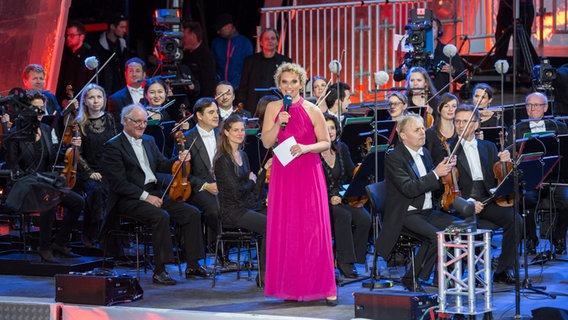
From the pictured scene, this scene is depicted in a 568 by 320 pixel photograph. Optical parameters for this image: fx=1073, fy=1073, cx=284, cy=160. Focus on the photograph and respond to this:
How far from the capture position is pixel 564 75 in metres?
11.5

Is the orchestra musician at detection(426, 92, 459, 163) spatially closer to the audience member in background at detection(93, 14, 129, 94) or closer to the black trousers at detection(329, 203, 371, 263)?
the black trousers at detection(329, 203, 371, 263)

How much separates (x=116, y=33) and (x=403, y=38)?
3.25 m

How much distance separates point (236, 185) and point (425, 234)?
148 cm

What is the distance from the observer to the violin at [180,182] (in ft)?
27.6

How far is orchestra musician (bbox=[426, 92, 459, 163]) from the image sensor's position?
28.2 ft

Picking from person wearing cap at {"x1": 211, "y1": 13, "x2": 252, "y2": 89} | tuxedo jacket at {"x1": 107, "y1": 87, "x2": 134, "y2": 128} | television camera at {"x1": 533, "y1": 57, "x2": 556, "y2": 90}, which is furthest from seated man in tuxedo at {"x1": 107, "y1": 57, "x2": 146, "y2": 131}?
television camera at {"x1": 533, "y1": 57, "x2": 556, "y2": 90}

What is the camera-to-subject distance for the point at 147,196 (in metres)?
8.40

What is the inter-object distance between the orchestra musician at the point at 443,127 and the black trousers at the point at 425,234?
0.83m

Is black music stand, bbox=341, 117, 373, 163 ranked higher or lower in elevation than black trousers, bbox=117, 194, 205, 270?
higher

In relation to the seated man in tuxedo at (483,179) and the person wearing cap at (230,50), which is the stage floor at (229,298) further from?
the person wearing cap at (230,50)

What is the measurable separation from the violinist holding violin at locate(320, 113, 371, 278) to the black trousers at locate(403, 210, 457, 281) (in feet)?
2.30

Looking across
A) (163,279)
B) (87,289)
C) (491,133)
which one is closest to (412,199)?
(491,133)

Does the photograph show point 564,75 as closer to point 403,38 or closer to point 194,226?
point 403,38

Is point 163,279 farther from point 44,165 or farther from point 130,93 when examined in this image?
point 130,93
